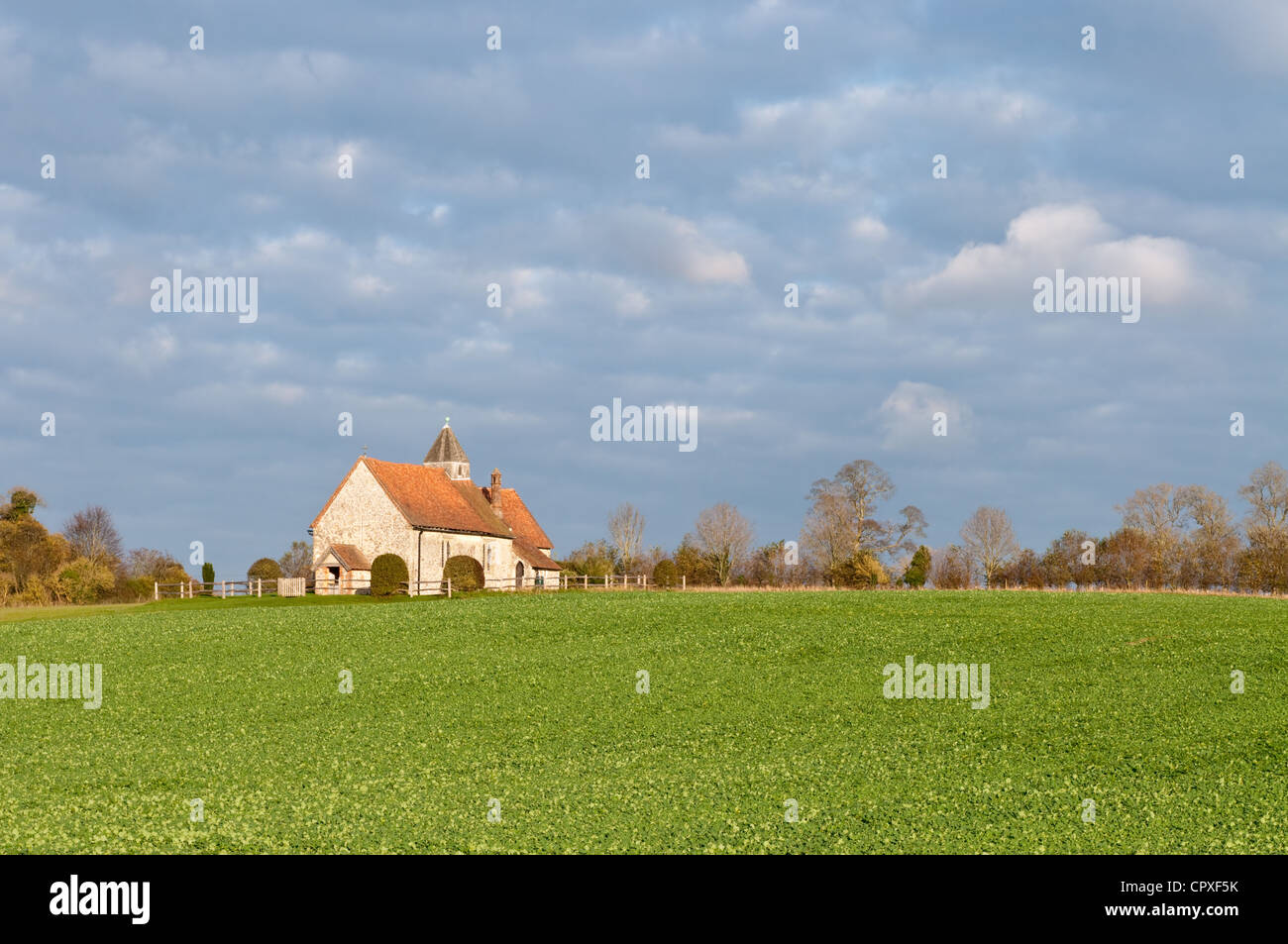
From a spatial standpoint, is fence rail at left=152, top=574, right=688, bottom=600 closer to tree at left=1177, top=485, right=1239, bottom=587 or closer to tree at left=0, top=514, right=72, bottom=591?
tree at left=0, top=514, right=72, bottom=591

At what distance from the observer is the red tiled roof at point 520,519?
85.5 m

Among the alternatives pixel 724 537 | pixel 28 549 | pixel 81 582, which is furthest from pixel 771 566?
pixel 28 549

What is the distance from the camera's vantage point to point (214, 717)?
86.2 ft

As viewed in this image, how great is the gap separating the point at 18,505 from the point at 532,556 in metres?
42.0

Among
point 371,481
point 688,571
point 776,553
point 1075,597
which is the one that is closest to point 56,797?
point 1075,597

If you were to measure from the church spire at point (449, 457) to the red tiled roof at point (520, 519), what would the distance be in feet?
12.4

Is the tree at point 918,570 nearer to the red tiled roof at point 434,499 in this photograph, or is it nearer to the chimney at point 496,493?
the red tiled roof at point 434,499

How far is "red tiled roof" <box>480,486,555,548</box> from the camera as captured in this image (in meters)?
85.5

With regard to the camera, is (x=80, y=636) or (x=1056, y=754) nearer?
(x=1056, y=754)

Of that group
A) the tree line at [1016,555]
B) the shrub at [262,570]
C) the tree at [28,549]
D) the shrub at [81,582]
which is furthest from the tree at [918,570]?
the tree at [28,549]
